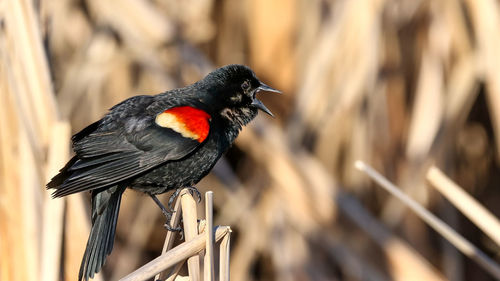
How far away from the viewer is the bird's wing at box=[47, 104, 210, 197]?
5.81 feet

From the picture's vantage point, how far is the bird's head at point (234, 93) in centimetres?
218

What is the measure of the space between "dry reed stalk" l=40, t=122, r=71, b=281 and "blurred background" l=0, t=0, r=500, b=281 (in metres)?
1.04

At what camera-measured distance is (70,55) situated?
128 inches

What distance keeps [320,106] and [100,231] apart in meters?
1.55

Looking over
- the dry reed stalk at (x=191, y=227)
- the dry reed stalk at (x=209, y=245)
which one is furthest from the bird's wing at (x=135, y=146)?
the dry reed stalk at (x=209, y=245)

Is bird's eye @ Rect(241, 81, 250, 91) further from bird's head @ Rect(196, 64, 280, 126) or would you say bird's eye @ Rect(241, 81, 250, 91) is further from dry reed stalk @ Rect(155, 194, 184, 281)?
dry reed stalk @ Rect(155, 194, 184, 281)

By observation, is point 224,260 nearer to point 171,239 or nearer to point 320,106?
point 171,239

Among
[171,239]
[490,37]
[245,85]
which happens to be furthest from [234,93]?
[490,37]

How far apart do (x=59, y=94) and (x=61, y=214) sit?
1433mm

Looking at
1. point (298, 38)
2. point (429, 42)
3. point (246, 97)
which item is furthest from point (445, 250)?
point (246, 97)

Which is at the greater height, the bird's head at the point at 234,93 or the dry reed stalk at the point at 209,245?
the bird's head at the point at 234,93

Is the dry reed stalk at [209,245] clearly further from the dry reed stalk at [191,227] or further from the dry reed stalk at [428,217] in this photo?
the dry reed stalk at [428,217]

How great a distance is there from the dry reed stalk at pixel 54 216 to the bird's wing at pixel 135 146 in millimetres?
46

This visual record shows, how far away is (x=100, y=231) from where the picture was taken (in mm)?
1754
